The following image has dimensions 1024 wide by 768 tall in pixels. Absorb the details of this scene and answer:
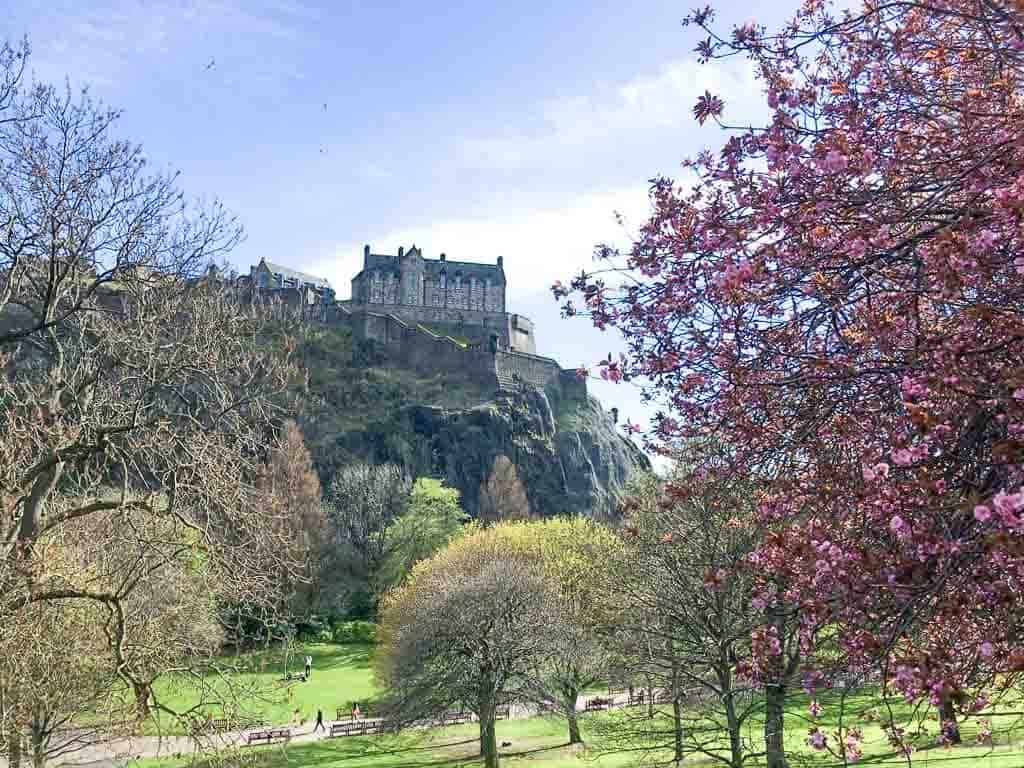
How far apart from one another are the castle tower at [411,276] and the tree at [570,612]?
63.0 meters

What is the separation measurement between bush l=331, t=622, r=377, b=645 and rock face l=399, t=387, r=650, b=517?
2422cm

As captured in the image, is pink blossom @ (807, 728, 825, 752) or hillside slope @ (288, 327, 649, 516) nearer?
pink blossom @ (807, 728, 825, 752)

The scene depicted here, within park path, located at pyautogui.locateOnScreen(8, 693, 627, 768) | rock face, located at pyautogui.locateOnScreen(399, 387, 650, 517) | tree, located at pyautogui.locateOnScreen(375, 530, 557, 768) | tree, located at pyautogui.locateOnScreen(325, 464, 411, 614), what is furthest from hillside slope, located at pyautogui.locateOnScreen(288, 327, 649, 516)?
tree, located at pyautogui.locateOnScreen(375, 530, 557, 768)

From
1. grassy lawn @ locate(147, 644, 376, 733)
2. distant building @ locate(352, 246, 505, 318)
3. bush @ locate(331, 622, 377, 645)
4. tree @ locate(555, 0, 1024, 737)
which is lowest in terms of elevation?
grassy lawn @ locate(147, 644, 376, 733)

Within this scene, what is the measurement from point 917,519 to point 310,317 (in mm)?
82672

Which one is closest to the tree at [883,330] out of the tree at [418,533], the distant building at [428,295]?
the tree at [418,533]

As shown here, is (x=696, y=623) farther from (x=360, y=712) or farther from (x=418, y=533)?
(x=418, y=533)

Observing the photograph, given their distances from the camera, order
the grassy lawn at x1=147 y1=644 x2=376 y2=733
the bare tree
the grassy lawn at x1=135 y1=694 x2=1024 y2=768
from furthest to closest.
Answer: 1. the grassy lawn at x1=147 y1=644 x2=376 y2=733
2. the grassy lawn at x1=135 y1=694 x2=1024 y2=768
3. the bare tree

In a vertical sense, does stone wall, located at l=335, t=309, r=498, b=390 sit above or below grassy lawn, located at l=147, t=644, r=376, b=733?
above

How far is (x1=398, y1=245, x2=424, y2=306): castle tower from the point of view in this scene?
320ft

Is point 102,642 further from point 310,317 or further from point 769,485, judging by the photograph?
point 310,317

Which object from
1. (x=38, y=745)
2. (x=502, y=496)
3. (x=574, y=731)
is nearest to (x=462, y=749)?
(x=574, y=731)

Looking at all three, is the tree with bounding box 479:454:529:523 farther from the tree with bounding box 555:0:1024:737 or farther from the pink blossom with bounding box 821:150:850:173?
the pink blossom with bounding box 821:150:850:173

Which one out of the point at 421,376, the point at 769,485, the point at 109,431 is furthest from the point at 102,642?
the point at 421,376
